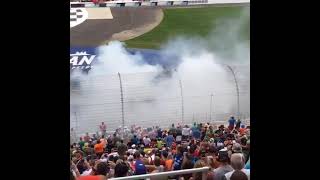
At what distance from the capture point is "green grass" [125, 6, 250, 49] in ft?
12.5

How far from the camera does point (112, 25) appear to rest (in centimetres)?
375

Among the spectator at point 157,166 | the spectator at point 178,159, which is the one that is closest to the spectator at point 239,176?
the spectator at point 178,159

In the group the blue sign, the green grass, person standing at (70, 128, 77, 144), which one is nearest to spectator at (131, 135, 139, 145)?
person standing at (70, 128, 77, 144)

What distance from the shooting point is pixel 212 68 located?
13.0ft

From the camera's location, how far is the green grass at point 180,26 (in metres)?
3.80

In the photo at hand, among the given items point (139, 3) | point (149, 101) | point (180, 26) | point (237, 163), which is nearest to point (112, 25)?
point (139, 3)

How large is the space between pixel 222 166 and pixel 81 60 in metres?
1.42

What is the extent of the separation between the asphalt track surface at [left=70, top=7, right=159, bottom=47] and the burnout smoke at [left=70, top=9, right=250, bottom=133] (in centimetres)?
10

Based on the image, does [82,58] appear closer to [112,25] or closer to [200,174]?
[112,25]
